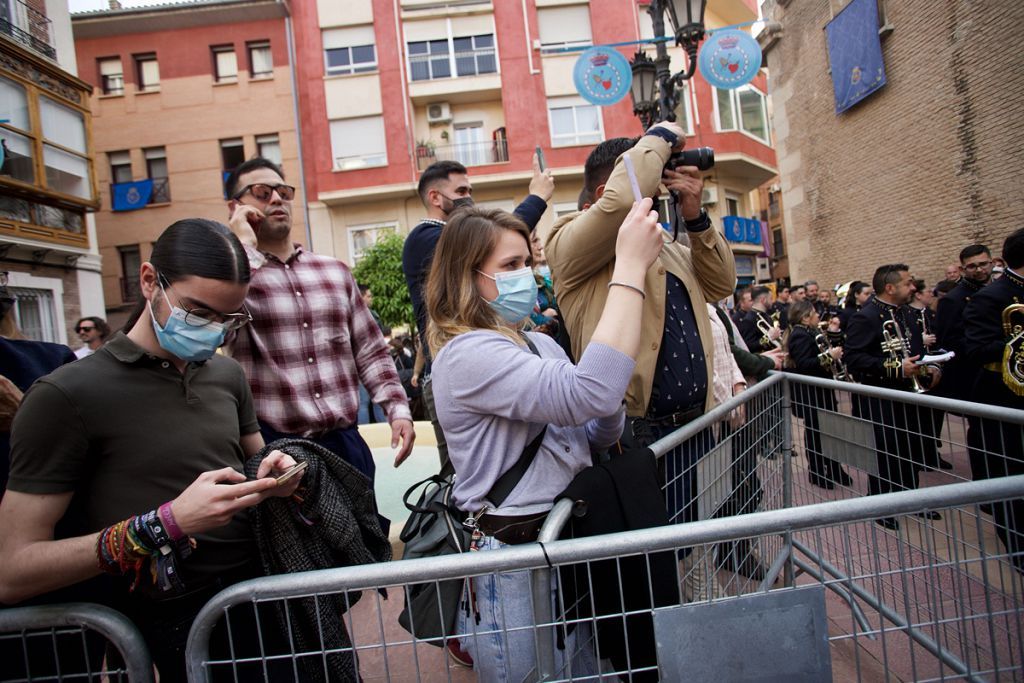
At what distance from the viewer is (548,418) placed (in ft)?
4.78

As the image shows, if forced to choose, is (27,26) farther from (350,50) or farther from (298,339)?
(298,339)

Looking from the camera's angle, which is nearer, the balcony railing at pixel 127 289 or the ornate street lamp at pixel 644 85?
the ornate street lamp at pixel 644 85

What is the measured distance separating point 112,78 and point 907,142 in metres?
25.3

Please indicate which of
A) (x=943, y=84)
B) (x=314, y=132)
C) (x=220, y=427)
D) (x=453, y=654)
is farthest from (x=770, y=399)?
(x=314, y=132)

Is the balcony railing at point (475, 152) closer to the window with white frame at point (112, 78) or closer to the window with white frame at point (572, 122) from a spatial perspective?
the window with white frame at point (572, 122)

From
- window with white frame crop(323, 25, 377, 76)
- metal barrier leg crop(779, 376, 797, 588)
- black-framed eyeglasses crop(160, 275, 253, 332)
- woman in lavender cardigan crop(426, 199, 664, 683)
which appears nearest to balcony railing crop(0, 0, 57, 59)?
window with white frame crop(323, 25, 377, 76)

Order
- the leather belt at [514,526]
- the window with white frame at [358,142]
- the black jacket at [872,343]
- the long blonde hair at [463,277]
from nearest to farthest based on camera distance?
the leather belt at [514,526]
the long blonde hair at [463,277]
the black jacket at [872,343]
the window with white frame at [358,142]

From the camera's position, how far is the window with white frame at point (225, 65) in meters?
22.3

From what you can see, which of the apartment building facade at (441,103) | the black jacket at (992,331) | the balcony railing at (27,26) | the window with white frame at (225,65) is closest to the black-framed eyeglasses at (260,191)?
the black jacket at (992,331)

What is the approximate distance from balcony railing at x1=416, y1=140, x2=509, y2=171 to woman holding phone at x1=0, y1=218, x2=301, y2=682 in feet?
70.5

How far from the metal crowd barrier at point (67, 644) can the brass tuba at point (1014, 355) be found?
14.5ft

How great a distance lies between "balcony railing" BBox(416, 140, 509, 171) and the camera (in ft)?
73.2

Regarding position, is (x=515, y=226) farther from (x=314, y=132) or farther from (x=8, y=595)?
(x=314, y=132)

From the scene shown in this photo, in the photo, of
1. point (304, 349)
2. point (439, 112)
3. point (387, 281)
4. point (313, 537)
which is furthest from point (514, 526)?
point (439, 112)
